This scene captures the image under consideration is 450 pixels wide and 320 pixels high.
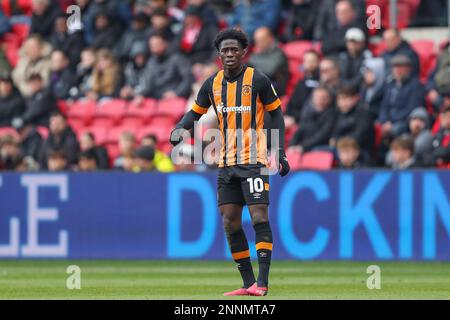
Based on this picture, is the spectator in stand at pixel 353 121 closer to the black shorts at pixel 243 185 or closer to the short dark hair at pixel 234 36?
the black shorts at pixel 243 185

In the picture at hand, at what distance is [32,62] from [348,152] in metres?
7.35

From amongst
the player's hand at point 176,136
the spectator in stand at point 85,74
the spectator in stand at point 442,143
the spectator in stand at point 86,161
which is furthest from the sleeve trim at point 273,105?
the spectator in stand at point 85,74

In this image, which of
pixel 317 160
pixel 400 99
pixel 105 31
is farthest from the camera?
pixel 105 31

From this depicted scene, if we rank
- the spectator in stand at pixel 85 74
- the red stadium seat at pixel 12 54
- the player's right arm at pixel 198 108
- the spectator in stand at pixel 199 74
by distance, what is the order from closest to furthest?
1. the player's right arm at pixel 198 108
2. the spectator in stand at pixel 199 74
3. the spectator in stand at pixel 85 74
4. the red stadium seat at pixel 12 54

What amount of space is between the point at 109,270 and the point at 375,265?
328 cm

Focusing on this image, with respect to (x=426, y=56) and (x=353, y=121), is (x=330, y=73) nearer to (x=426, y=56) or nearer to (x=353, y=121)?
(x=353, y=121)

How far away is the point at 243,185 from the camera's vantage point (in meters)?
11.1

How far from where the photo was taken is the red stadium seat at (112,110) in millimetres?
20703

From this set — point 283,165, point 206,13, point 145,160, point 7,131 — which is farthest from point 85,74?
point 283,165

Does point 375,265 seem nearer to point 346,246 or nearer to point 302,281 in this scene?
point 346,246

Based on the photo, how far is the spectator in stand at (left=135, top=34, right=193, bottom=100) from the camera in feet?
66.3

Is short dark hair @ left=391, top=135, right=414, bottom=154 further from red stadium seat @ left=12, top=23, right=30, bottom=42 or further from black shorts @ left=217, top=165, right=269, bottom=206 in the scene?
red stadium seat @ left=12, top=23, right=30, bottom=42

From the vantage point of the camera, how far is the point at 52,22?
22.4 meters

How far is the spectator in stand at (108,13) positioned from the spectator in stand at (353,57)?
15.9 feet
